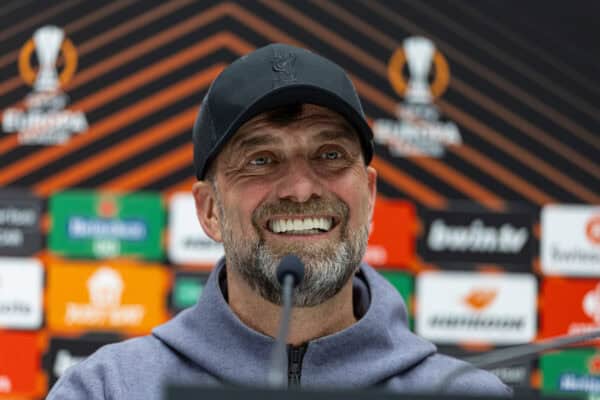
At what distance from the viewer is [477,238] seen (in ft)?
9.36

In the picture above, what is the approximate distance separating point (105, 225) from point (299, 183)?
5.16ft

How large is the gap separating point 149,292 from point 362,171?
153cm

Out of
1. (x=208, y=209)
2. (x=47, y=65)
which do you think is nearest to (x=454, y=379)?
(x=208, y=209)

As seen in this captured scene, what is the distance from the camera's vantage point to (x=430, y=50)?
9.45 ft

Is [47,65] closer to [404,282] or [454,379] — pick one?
[404,282]

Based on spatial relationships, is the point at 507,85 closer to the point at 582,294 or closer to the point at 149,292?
the point at 582,294

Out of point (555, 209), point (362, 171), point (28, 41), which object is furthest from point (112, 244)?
point (362, 171)

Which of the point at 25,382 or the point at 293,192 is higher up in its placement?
the point at 293,192

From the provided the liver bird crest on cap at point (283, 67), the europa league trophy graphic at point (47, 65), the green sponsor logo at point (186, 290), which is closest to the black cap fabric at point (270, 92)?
the liver bird crest on cap at point (283, 67)

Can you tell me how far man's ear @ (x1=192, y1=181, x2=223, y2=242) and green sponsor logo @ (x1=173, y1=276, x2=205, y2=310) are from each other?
129cm

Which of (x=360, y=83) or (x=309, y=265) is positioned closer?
(x=309, y=265)

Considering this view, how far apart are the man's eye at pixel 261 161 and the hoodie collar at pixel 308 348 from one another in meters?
0.24

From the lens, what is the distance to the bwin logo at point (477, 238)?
284cm

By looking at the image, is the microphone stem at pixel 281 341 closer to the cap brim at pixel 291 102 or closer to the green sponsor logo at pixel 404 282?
the cap brim at pixel 291 102
